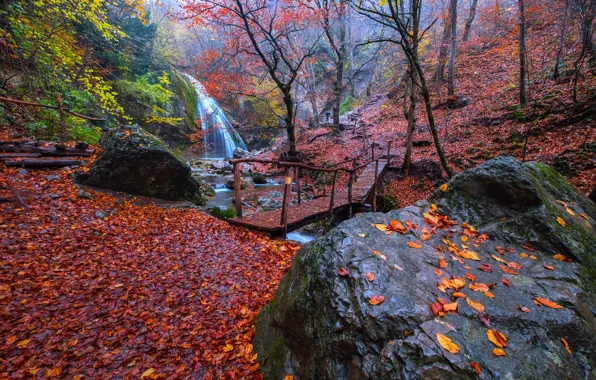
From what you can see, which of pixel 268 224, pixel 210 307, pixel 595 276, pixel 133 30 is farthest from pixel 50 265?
pixel 133 30

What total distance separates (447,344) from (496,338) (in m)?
0.39

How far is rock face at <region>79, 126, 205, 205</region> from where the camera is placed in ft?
22.5

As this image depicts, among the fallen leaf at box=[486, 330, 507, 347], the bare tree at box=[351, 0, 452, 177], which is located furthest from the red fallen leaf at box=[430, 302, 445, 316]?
the bare tree at box=[351, 0, 452, 177]

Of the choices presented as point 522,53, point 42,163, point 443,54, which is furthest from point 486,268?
point 443,54

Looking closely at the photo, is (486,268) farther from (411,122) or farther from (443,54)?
(443,54)

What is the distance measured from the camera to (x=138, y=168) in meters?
7.11

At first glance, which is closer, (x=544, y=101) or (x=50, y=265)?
(x=50, y=265)

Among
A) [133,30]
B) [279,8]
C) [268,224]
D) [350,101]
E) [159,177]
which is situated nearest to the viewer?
[268,224]

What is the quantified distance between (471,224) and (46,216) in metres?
6.93

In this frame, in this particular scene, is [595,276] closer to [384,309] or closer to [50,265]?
[384,309]

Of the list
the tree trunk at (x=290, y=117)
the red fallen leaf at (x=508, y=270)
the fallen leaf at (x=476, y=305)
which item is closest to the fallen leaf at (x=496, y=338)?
the fallen leaf at (x=476, y=305)

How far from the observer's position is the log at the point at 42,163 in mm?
6273

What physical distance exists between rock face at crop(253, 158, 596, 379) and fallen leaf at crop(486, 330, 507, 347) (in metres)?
0.05

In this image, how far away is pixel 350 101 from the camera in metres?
27.5
